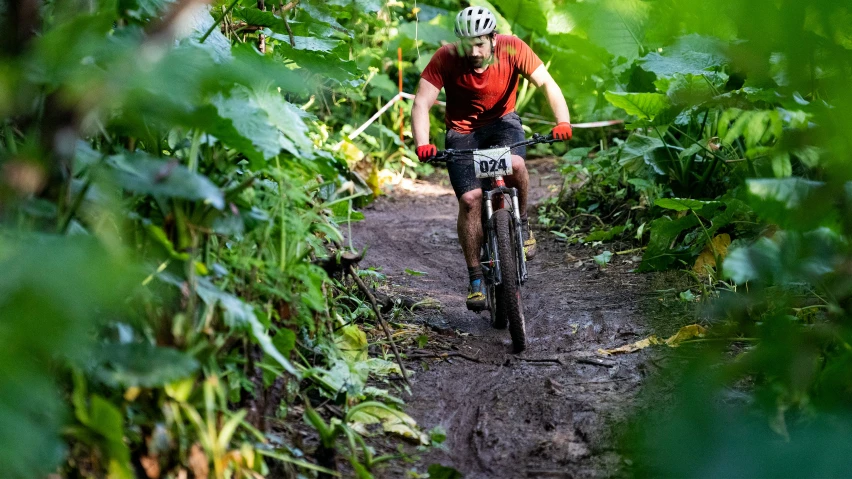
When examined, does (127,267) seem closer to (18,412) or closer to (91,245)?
(91,245)

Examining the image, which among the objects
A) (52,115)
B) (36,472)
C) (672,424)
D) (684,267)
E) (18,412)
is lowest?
(684,267)

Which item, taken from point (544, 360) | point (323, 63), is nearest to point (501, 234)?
point (544, 360)

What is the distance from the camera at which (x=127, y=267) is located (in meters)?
1.37

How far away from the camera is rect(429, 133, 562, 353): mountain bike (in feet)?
12.0

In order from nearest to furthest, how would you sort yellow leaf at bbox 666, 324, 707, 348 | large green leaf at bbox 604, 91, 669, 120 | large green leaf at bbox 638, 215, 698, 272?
1. yellow leaf at bbox 666, 324, 707, 348
2. large green leaf at bbox 638, 215, 698, 272
3. large green leaf at bbox 604, 91, 669, 120

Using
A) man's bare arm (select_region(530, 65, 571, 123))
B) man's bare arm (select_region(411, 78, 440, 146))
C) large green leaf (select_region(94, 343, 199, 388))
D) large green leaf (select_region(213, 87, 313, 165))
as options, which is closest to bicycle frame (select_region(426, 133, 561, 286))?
man's bare arm (select_region(411, 78, 440, 146))

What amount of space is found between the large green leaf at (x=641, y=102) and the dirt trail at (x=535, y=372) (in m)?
0.95

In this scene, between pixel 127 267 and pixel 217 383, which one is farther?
pixel 217 383

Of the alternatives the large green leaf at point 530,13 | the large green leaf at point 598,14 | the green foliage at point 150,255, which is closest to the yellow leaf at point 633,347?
the green foliage at point 150,255

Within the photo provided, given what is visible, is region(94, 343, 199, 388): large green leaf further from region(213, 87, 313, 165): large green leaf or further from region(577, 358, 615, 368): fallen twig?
region(577, 358, 615, 368): fallen twig

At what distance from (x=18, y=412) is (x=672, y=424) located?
1.06 meters

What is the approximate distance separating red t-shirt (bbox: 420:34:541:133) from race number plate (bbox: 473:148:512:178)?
54 centimetres

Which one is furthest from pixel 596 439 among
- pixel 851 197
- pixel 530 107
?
pixel 530 107

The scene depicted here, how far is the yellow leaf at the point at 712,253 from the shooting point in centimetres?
419
